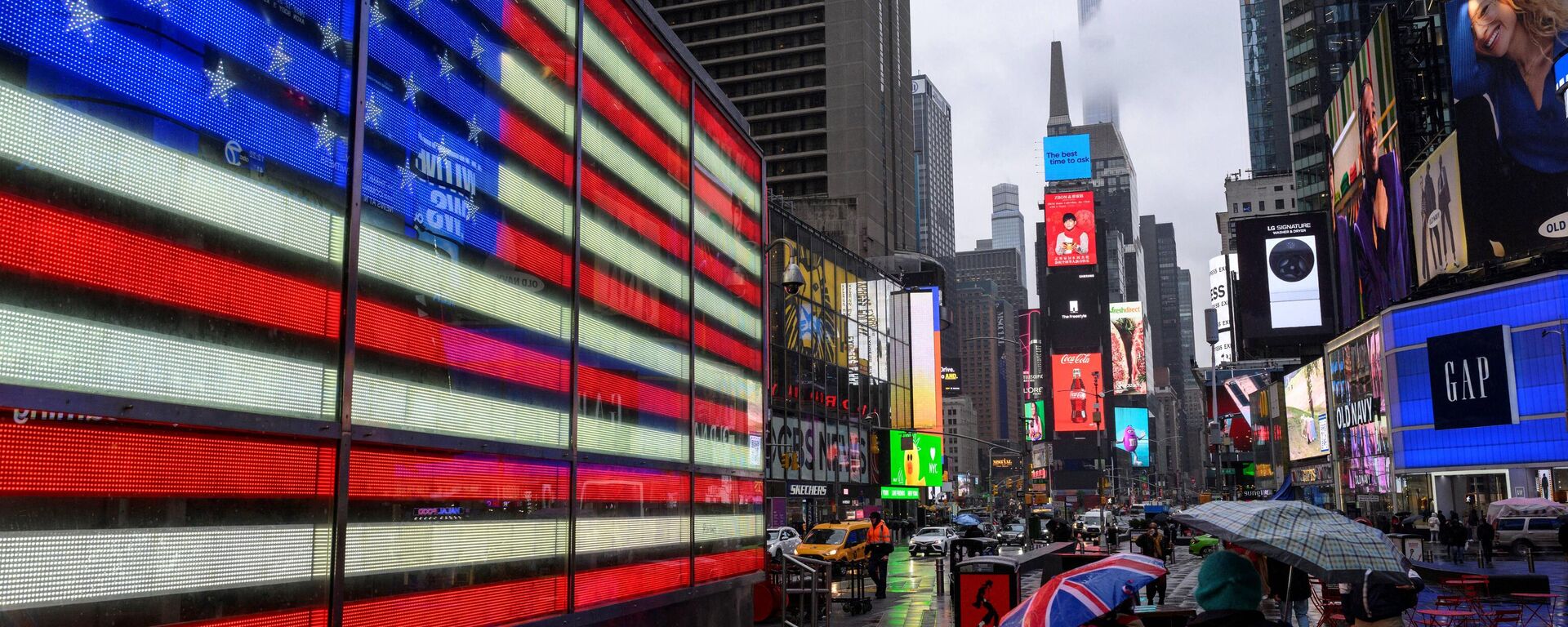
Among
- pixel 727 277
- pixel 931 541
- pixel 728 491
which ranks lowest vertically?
pixel 931 541

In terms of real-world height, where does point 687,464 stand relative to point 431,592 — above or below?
above

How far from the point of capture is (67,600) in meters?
6.09

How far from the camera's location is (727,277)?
16.7 meters

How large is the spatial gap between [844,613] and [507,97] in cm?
1832

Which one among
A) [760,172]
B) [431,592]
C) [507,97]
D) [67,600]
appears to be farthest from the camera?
[760,172]

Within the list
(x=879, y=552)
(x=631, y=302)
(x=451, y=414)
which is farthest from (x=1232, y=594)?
(x=879, y=552)

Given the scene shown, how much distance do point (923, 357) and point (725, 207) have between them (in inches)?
2733

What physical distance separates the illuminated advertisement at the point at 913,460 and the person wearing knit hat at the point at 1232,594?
69.1 metres

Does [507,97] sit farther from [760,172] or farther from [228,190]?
[760,172]

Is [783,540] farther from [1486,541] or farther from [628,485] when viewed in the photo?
[628,485]

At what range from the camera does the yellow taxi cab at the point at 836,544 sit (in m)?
36.2

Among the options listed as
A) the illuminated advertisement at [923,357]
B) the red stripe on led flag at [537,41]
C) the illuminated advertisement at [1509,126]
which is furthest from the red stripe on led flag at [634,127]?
the illuminated advertisement at [923,357]

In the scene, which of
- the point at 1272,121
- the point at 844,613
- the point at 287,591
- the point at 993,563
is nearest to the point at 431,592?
the point at 287,591

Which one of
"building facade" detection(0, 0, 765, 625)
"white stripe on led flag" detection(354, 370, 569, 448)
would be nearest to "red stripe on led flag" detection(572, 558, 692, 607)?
"building facade" detection(0, 0, 765, 625)
